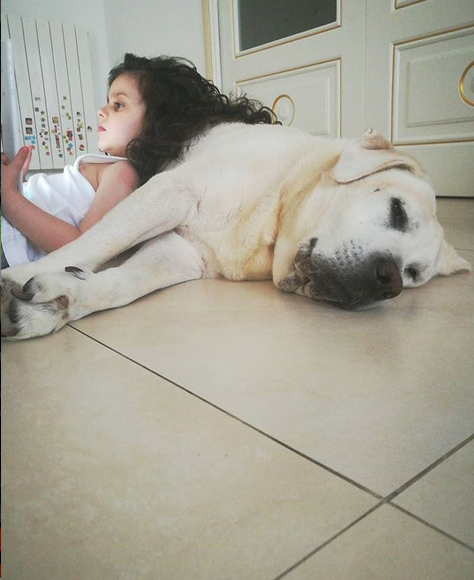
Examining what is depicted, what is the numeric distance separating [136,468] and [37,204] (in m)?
1.46

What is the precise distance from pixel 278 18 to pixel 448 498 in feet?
14.1

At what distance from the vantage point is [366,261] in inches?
46.1

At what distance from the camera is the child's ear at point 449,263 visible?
152 centimetres

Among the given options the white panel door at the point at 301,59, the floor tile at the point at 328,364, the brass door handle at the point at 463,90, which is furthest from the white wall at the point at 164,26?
the floor tile at the point at 328,364

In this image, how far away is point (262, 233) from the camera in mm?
1452

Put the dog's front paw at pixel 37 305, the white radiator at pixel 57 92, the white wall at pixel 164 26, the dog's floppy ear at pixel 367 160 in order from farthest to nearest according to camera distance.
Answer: the white radiator at pixel 57 92, the white wall at pixel 164 26, the dog's floppy ear at pixel 367 160, the dog's front paw at pixel 37 305

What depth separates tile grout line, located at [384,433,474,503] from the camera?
1.85 ft

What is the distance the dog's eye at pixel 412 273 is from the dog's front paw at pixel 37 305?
34.5 inches

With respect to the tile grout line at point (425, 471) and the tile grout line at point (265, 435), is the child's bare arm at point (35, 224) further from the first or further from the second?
the tile grout line at point (425, 471)

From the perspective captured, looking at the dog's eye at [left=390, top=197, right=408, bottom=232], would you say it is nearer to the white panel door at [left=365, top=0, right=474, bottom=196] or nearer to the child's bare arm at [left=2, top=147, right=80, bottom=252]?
the child's bare arm at [left=2, top=147, right=80, bottom=252]

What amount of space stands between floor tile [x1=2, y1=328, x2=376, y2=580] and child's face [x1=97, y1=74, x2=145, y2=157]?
1.56 metres

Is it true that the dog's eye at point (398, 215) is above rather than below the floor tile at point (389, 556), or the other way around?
above

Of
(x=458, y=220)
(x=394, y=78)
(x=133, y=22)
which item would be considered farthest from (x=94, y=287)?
(x=133, y=22)

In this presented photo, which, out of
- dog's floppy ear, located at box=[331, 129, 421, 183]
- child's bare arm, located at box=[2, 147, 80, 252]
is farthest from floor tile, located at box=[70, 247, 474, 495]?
child's bare arm, located at box=[2, 147, 80, 252]
